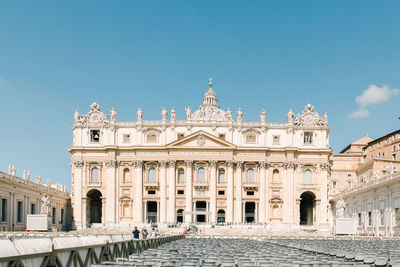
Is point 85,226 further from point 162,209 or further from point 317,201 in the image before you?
point 317,201

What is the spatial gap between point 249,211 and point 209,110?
1493 inches

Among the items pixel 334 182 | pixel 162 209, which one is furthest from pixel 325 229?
pixel 162 209

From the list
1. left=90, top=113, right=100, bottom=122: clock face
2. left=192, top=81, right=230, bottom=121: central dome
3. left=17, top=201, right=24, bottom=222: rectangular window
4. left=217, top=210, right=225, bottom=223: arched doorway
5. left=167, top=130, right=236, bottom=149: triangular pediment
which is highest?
left=192, top=81, right=230, bottom=121: central dome

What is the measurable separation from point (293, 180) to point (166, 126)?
24.4 metres

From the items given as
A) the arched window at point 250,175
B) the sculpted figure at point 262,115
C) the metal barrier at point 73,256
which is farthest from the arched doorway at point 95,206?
the metal barrier at point 73,256

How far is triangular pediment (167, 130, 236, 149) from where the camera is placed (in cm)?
8475

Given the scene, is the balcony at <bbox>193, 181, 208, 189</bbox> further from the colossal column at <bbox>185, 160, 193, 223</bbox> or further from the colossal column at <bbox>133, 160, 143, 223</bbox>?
the colossal column at <bbox>133, 160, 143, 223</bbox>

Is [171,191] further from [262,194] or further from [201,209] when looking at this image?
[262,194]

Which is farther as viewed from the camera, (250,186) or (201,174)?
(201,174)

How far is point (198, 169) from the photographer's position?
86.5m

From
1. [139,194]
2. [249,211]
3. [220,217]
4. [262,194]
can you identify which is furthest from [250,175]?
[139,194]

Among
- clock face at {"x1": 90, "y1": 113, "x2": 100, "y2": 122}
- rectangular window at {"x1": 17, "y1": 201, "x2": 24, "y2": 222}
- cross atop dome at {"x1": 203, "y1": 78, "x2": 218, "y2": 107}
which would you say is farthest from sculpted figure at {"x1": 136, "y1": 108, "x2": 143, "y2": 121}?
cross atop dome at {"x1": 203, "y1": 78, "x2": 218, "y2": 107}

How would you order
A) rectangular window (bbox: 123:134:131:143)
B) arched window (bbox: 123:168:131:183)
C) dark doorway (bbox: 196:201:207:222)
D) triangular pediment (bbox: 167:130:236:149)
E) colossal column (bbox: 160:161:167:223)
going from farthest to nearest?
rectangular window (bbox: 123:134:131:143), arched window (bbox: 123:168:131:183), dark doorway (bbox: 196:201:207:222), triangular pediment (bbox: 167:130:236:149), colossal column (bbox: 160:161:167:223)

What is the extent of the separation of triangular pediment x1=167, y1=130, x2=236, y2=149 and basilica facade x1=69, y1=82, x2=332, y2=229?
17 centimetres
